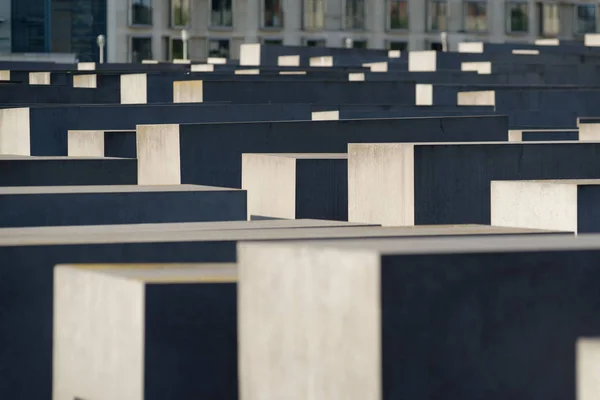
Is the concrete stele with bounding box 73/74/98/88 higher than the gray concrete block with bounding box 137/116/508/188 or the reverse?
higher

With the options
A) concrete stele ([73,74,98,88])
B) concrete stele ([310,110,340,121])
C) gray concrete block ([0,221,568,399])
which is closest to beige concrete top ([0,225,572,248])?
gray concrete block ([0,221,568,399])

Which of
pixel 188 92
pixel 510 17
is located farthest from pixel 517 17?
pixel 188 92

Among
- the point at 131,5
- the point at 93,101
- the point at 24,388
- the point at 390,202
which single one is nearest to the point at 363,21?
the point at 131,5

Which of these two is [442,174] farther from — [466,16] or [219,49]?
[466,16]

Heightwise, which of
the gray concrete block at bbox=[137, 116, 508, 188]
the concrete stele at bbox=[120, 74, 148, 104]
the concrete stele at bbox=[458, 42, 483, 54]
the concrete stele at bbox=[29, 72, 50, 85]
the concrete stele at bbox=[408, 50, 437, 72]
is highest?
the concrete stele at bbox=[458, 42, 483, 54]

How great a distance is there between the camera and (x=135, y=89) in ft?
91.6

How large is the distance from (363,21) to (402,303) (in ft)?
247

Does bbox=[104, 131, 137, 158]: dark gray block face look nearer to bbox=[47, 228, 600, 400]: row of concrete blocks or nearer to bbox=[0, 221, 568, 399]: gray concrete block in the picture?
bbox=[0, 221, 568, 399]: gray concrete block

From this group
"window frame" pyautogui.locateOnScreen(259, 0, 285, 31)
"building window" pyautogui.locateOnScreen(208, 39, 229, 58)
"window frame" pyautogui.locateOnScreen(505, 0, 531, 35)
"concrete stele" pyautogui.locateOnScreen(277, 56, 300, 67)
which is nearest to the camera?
"concrete stele" pyautogui.locateOnScreen(277, 56, 300, 67)

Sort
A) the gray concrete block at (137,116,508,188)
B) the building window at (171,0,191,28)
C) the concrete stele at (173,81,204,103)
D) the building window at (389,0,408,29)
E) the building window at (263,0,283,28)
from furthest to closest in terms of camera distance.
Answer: the building window at (389,0,408,29), the building window at (263,0,283,28), the building window at (171,0,191,28), the concrete stele at (173,81,204,103), the gray concrete block at (137,116,508,188)

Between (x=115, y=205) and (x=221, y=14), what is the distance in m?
66.8

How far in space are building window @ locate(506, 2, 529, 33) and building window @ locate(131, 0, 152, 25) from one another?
20352mm

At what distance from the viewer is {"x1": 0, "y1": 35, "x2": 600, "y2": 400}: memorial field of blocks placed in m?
5.18

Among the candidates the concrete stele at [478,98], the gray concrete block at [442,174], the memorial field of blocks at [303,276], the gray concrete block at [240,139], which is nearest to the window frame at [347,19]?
the concrete stele at [478,98]
